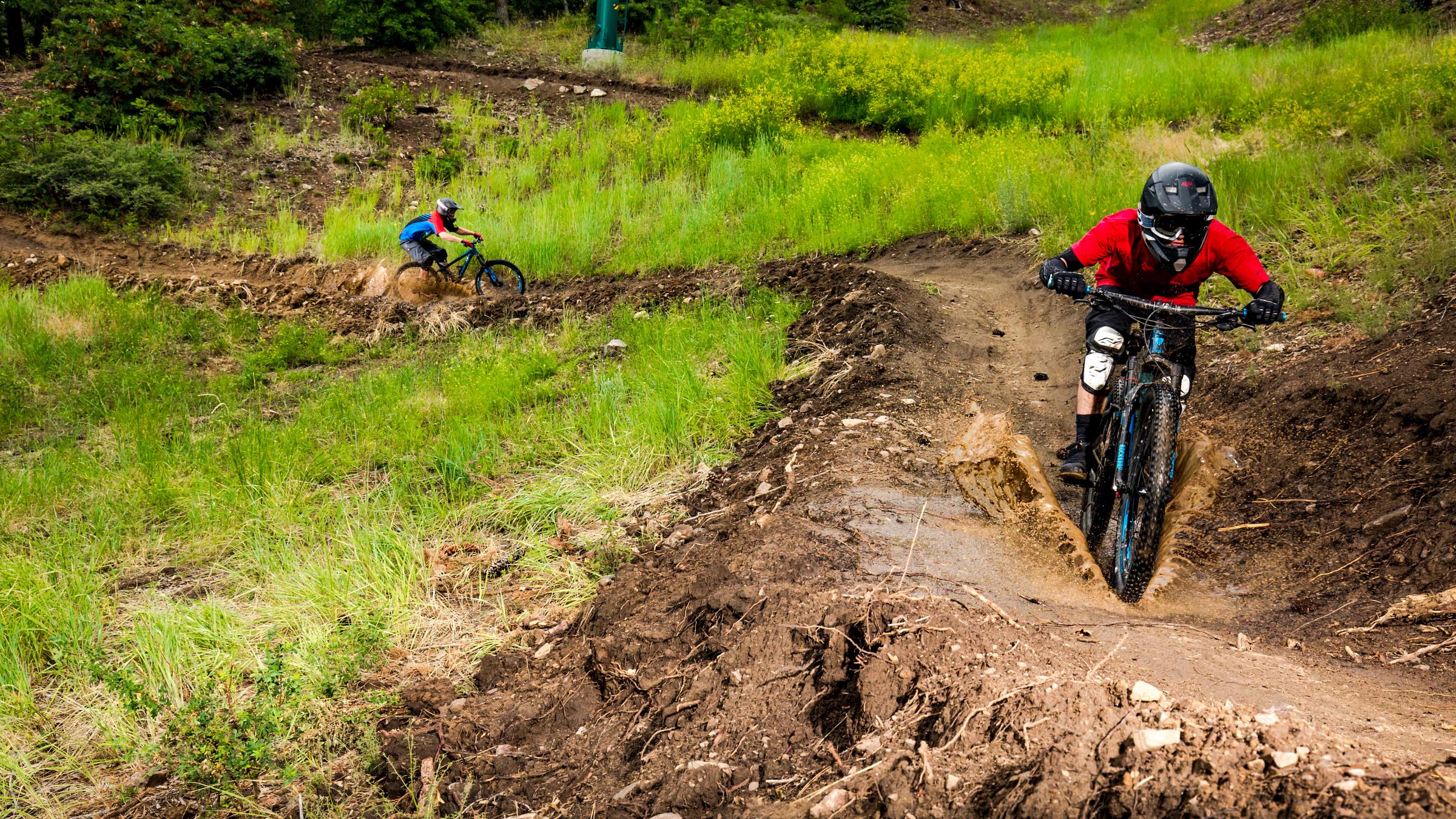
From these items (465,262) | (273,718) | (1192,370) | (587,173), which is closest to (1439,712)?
(1192,370)

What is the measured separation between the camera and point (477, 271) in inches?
506

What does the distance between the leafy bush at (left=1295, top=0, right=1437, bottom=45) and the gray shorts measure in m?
14.9

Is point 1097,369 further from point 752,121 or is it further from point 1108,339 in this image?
point 752,121

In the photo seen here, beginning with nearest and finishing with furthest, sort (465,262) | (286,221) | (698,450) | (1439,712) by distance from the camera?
(1439,712) → (698,450) → (465,262) → (286,221)

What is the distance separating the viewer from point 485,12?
88.0ft

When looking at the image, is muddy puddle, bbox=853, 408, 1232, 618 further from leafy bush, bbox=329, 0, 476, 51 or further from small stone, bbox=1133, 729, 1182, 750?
leafy bush, bbox=329, 0, 476, 51

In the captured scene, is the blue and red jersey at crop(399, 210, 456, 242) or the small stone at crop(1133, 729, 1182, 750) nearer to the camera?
the small stone at crop(1133, 729, 1182, 750)

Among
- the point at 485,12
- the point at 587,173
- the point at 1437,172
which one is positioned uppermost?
the point at 485,12

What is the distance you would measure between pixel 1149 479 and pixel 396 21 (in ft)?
75.3

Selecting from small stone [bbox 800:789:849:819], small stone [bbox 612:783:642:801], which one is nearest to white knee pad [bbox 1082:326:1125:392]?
small stone [bbox 800:789:849:819]

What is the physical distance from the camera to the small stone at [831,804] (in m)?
2.29

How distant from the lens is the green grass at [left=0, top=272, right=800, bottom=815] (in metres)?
3.54

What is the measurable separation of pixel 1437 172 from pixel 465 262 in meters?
11.3

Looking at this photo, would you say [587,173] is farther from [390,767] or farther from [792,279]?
[390,767]
